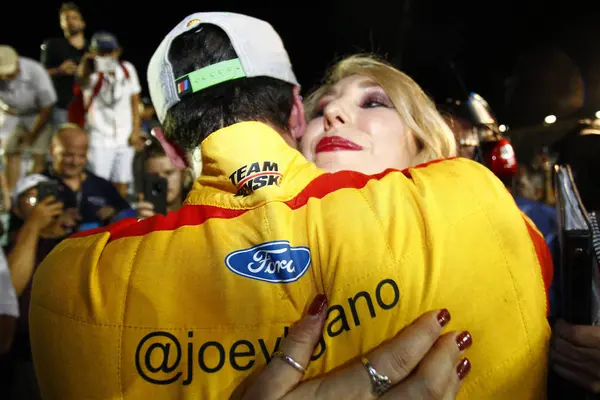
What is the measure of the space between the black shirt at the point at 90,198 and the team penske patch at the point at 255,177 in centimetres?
306

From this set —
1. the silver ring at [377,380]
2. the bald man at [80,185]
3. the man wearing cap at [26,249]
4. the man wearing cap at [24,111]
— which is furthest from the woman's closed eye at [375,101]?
the man wearing cap at [24,111]

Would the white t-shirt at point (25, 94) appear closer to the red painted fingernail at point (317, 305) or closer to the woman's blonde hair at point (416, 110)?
the woman's blonde hair at point (416, 110)

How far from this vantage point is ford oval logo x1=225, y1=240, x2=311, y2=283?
3.54ft

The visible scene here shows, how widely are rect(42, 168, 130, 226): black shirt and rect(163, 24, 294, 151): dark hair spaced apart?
8.91 feet

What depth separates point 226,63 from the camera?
1.46 meters

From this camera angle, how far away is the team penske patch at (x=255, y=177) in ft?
3.85

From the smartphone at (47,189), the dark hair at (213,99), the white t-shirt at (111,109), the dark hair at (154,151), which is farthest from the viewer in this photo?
the white t-shirt at (111,109)

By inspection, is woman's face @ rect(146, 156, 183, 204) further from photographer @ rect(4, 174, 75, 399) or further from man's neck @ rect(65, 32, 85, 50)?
man's neck @ rect(65, 32, 85, 50)

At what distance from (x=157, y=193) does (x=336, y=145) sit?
1926mm

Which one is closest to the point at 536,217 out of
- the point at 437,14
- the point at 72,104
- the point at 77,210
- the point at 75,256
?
the point at 75,256

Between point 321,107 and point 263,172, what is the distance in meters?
1.16

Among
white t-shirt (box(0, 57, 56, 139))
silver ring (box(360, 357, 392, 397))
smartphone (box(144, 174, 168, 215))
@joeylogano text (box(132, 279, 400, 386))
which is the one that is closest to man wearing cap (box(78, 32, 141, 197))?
white t-shirt (box(0, 57, 56, 139))

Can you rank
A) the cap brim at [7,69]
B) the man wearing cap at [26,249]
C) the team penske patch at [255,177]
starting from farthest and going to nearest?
the cap brim at [7,69] < the man wearing cap at [26,249] < the team penske patch at [255,177]

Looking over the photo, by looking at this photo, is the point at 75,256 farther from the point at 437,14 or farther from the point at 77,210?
the point at 437,14
